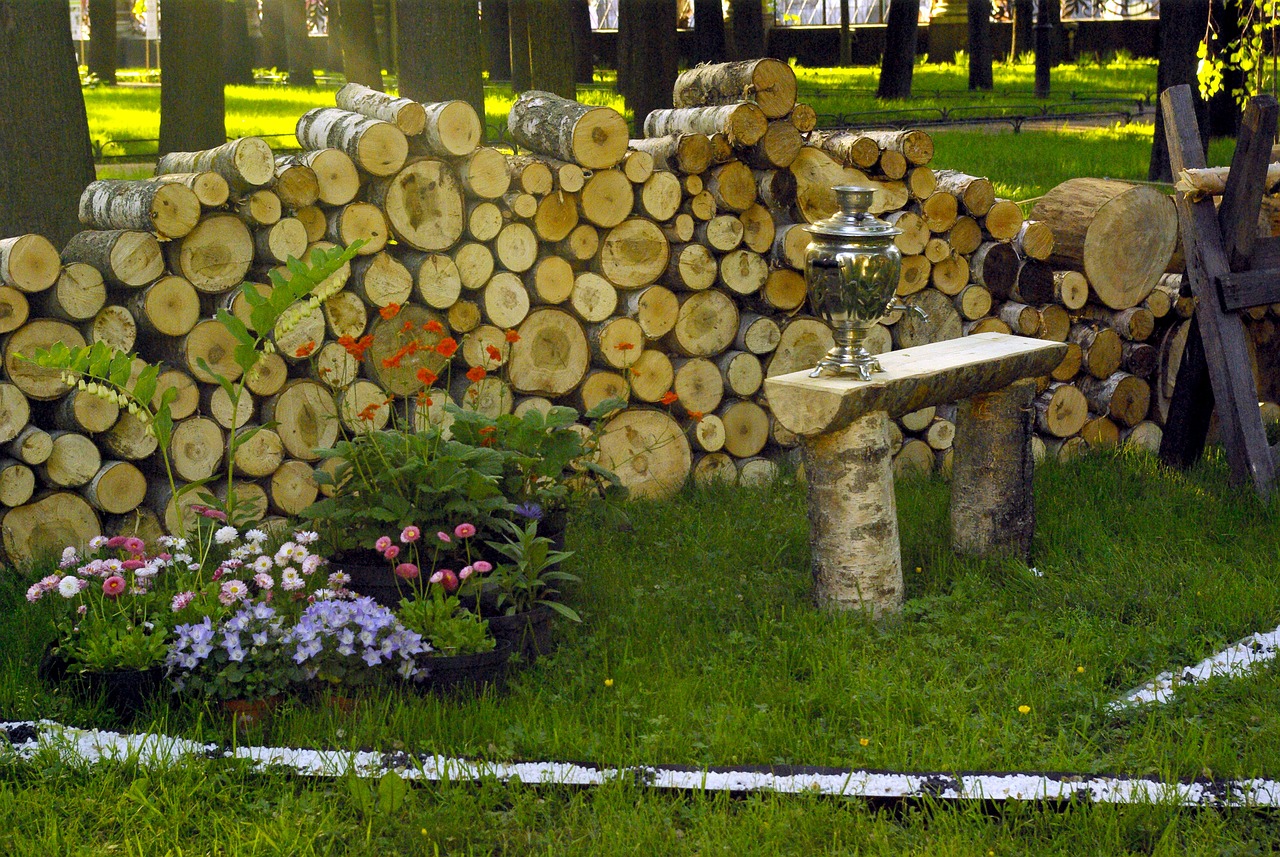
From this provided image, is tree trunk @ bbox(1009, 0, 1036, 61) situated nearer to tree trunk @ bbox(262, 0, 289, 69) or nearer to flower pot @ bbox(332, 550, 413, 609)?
tree trunk @ bbox(262, 0, 289, 69)

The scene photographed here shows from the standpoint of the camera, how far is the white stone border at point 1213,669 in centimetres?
371

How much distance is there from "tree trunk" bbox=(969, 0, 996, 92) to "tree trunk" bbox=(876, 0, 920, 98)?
1.57 metres

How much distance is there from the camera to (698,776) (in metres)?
3.21

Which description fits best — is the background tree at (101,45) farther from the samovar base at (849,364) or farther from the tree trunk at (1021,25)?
the samovar base at (849,364)

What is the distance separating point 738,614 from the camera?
435 centimetres

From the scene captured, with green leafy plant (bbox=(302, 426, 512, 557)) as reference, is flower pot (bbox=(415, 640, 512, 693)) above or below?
below

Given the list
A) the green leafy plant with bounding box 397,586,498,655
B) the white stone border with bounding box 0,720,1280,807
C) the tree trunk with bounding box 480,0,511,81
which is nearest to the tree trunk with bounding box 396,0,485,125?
the green leafy plant with bounding box 397,586,498,655

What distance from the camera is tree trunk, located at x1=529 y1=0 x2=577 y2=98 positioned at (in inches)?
415

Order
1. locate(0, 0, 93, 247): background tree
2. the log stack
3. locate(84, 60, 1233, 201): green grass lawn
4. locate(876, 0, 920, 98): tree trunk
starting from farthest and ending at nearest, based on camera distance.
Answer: locate(876, 0, 920, 98): tree trunk → locate(84, 60, 1233, 201): green grass lawn → locate(0, 0, 93, 247): background tree → the log stack

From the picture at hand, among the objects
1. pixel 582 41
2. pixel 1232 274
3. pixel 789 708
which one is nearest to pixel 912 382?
pixel 789 708

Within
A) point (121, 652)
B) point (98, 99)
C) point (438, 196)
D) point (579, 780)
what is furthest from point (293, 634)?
point (98, 99)

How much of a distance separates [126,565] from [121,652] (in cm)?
28

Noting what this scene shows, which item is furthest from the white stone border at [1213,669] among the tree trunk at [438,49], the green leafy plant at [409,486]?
the tree trunk at [438,49]

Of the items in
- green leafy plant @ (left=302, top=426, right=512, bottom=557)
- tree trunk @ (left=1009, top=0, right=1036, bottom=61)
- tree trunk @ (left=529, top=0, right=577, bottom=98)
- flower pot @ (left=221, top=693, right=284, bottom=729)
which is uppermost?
tree trunk @ (left=1009, top=0, right=1036, bottom=61)
